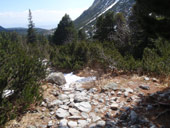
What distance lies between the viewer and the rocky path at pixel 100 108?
342cm

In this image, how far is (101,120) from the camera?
362 cm

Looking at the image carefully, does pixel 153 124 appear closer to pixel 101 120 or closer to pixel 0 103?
pixel 101 120

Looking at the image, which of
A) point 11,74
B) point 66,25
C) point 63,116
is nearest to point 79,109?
point 63,116

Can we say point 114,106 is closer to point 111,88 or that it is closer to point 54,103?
point 111,88

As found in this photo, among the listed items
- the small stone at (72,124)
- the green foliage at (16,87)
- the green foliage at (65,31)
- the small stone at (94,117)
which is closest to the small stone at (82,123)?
the small stone at (72,124)

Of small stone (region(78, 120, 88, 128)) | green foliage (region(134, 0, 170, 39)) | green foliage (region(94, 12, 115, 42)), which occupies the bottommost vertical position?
small stone (region(78, 120, 88, 128))

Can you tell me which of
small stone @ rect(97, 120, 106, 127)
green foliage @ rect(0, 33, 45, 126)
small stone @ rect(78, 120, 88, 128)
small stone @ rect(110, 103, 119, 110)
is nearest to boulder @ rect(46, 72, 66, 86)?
green foliage @ rect(0, 33, 45, 126)

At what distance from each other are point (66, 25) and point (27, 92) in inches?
844

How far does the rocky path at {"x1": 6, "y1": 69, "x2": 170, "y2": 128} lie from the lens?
3418mm

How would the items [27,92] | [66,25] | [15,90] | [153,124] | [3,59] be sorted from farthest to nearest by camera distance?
[66,25] → [3,59] → [15,90] → [27,92] → [153,124]

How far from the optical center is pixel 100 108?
4227mm

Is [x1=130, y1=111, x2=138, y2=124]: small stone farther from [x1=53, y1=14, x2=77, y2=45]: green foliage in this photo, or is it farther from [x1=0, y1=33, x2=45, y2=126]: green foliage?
[x1=53, y1=14, x2=77, y2=45]: green foliage

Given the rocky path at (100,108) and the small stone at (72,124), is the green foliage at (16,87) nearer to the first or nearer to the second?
the rocky path at (100,108)

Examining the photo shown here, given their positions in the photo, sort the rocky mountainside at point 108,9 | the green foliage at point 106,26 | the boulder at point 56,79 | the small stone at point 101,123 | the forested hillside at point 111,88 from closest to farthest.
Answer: the forested hillside at point 111,88 → the small stone at point 101,123 → the boulder at point 56,79 → the green foliage at point 106,26 → the rocky mountainside at point 108,9
